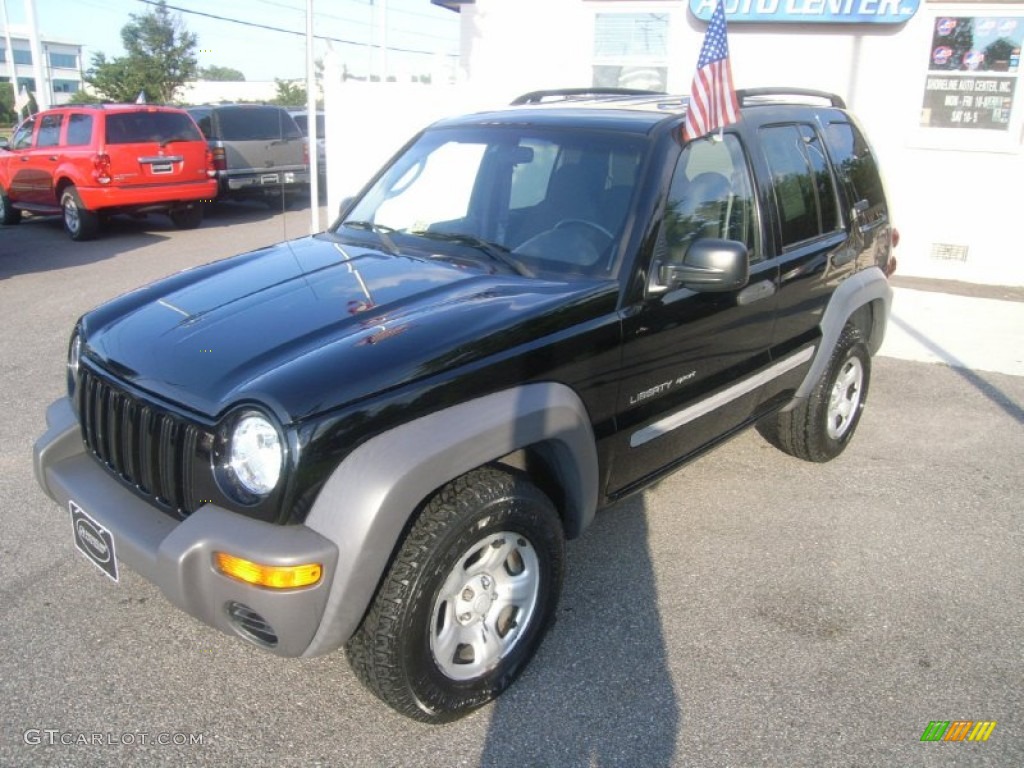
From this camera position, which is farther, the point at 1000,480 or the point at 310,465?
the point at 1000,480

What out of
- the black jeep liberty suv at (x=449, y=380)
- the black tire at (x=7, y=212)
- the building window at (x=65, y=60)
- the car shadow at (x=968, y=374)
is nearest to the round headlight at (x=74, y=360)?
the black jeep liberty suv at (x=449, y=380)

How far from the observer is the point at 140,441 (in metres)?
2.69

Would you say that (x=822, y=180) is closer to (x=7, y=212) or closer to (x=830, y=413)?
(x=830, y=413)

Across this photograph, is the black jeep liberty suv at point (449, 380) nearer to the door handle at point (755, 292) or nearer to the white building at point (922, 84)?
the door handle at point (755, 292)

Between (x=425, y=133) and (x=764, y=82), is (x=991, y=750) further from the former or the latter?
(x=764, y=82)

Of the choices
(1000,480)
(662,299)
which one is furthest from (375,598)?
(1000,480)

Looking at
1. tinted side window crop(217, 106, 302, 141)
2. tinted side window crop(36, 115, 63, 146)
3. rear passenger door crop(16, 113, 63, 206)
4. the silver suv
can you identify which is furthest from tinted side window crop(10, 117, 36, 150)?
tinted side window crop(217, 106, 302, 141)

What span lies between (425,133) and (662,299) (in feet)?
5.69

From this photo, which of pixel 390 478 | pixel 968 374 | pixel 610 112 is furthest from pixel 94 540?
pixel 968 374

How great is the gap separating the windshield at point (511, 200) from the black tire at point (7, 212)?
11.5 metres

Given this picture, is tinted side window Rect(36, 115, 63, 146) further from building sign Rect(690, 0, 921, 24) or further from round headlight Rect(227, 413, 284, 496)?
round headlight Rect(227, 413, 284, 496)

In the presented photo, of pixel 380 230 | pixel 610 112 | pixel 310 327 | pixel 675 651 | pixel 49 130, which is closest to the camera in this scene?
pixel 310 327

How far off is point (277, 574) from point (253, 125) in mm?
13718

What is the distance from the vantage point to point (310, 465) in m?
2.32
